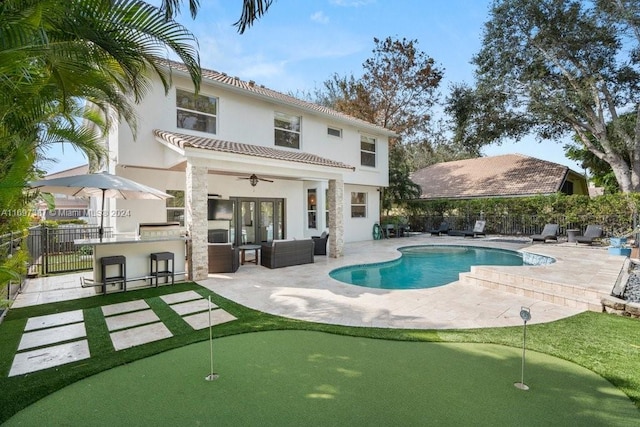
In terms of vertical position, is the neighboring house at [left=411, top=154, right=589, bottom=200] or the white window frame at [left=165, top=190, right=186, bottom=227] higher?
the neighboring house at [left=411, top=154, right=589, bottom=200]

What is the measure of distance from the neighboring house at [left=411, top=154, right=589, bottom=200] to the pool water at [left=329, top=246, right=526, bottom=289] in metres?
9.95

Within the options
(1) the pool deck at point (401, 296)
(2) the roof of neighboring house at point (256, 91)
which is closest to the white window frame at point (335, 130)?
(2) the roof of neighboring house at point (256, 91)

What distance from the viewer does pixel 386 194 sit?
2584 centimetres

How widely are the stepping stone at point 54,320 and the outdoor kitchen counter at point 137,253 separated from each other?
1.86 meters

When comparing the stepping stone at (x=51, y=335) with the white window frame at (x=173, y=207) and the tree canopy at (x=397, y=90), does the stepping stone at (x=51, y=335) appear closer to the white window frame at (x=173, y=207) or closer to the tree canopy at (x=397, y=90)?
the white window frame at (x=173, y=207)

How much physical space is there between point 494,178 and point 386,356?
2835 centimetres

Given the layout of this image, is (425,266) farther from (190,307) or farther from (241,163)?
(190,307)

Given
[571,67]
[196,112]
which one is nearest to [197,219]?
[196,112]

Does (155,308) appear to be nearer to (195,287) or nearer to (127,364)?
(195,287)

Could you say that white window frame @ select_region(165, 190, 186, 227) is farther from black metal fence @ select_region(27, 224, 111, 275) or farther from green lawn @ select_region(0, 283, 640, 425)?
green lawn @ select_region(0, 283, 640, 425)

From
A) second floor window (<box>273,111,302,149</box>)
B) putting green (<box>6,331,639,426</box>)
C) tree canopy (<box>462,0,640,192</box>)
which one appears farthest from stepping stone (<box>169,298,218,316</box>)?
tree canopy (<box>462,0,640,192</box>)

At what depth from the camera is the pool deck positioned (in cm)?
672

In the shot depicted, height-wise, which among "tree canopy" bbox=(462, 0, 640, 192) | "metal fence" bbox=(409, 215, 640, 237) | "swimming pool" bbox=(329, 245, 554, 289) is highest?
"tree canopy" bbox=(462, 0, 640, 192)

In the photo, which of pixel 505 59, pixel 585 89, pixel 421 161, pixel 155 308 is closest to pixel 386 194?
pixel 505 59
